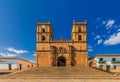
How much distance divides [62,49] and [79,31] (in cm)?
546

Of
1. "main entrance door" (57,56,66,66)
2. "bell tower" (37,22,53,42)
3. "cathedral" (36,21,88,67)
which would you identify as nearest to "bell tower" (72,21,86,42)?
"cathedral" (36,21,88,67)

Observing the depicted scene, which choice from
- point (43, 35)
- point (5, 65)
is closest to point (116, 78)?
point (43, 35)

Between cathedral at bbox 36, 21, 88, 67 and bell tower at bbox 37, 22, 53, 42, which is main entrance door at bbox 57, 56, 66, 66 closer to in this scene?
cathedral at bbox 36, 21, 88, 67

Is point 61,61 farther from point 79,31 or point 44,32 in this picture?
point 79,31

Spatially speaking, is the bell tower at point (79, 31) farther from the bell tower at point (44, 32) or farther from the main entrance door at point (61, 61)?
the bell tower at point (44, 32)

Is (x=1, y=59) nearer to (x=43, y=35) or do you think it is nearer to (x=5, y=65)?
(x=5, y=65)

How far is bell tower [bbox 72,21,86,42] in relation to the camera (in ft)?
125

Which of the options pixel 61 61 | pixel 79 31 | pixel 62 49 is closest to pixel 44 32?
pixel 62 49

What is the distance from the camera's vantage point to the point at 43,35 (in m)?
38.6

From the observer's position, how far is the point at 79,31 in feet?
126

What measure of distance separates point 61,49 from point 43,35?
5056 millimetres

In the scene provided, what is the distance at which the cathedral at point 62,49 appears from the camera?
3741cm

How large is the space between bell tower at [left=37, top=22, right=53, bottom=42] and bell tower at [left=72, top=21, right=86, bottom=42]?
5.42 m

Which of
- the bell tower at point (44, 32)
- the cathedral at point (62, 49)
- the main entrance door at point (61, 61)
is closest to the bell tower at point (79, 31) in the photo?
the cathedral at point (62, 49)
